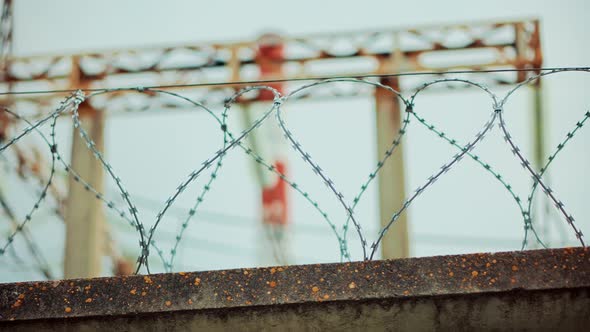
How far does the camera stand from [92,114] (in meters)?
12.7

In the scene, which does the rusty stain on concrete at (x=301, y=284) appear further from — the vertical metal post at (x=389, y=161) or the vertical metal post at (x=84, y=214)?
the vertical metal post at (x=84, y=214)

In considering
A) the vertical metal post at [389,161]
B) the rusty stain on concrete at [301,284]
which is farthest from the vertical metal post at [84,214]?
the rusty stain on concrete at [301,284]

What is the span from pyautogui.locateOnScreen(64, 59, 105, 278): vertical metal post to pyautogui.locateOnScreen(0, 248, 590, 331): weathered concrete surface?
9.55 meters

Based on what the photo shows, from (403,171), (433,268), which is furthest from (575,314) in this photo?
(403,171)

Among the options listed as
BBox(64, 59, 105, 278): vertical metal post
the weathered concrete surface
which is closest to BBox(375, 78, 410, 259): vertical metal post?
BBox(64, 59, 105, 278): vertical metal post

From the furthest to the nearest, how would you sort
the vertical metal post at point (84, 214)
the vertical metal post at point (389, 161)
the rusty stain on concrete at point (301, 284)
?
the vertical metal post at point (84, 214)
the vertical metal post at point (389, 161)
the rusty stain on concrete at point (301, 284)

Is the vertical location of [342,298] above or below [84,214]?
below

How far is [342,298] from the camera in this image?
2861 millimetres

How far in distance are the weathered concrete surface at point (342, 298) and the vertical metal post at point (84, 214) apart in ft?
31.3

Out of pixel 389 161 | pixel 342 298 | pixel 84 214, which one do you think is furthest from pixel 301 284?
pixel 84 214

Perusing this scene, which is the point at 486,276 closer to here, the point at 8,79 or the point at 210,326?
the point at 210,326

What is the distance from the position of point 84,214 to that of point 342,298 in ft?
33.5

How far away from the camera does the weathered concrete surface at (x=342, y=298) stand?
9.36 ft

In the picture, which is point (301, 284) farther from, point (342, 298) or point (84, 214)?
point (84, 214)
